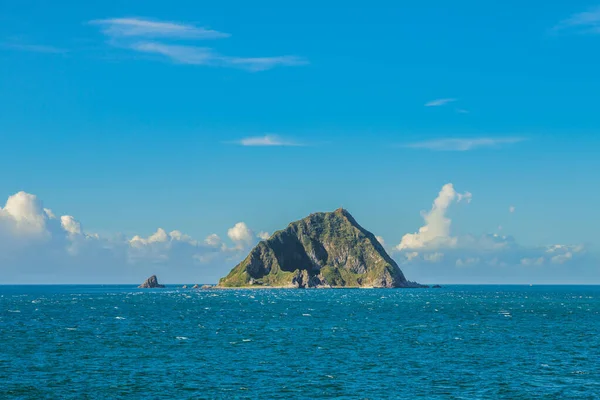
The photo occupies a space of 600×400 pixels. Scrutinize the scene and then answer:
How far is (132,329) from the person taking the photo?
11788 cm

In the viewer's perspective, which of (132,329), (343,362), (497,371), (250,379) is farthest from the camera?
(132,329)

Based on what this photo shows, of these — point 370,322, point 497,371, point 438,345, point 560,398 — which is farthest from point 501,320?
point 560,398

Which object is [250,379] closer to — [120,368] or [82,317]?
[120,368]

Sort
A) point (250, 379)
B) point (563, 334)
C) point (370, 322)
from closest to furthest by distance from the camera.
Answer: point (250, 379), point (563, 334), point (370, 322)

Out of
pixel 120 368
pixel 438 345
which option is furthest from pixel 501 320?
pixel 120 368

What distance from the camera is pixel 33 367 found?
7331 centimetres

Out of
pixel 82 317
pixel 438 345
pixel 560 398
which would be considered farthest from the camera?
pixel 82 317

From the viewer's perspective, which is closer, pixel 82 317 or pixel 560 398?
pixel 560 398

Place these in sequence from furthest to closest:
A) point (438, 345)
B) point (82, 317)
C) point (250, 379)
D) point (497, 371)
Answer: point (82, 317)
point (438, 345)
point (497, 371)
point (250, 379)

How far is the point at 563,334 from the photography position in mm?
110125

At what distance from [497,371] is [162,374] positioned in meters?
37.6

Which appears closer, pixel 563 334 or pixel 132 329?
pixel 563 334

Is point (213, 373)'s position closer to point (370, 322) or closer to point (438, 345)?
point (438, 345)

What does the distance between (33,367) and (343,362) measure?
3657cm
